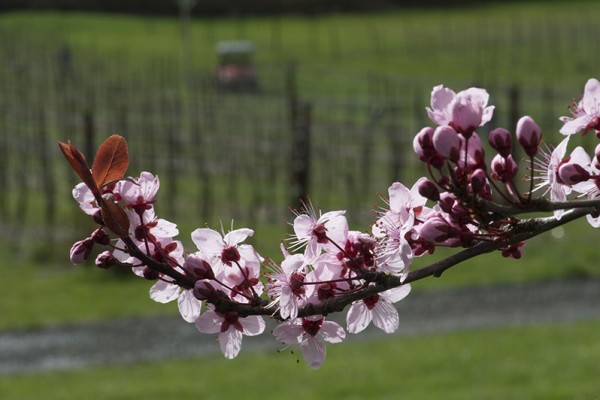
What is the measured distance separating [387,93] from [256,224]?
18708mm

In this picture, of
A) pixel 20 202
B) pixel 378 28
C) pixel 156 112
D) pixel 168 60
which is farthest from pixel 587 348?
pixel 378 28

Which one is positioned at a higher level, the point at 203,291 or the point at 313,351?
the point at 203,291

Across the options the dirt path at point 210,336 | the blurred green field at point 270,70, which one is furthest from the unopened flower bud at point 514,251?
the blurred green field at point 270,70

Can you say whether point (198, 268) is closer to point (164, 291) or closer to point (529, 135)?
point (164, 291)

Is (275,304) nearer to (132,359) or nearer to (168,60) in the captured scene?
(132,359)

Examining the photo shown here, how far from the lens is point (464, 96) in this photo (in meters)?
1.45

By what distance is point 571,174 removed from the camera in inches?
59.3

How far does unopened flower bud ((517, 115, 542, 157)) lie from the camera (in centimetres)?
149

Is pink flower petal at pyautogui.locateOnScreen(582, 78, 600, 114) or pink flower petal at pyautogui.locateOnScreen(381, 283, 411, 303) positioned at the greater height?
pink flower petal at pyautogui.locateOnScreen(582, 78, 600, 114)

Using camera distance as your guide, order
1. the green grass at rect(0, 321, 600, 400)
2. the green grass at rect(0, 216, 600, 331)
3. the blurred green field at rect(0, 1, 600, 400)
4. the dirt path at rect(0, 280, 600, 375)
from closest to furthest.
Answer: the green grass at rect(0, 321, 600, 400), the blurred green field at rect(0, 1, 600, 400), the dirt path at rect(0, 280, 600, 375), the green grass at rect(0, 216, 600, 331)

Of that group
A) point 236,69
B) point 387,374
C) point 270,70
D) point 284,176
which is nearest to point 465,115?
point 387,374

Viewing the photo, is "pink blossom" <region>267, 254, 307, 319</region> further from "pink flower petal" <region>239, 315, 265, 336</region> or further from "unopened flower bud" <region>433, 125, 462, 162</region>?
"unopened flower bud" <region>433, 125, 462, 162</region>

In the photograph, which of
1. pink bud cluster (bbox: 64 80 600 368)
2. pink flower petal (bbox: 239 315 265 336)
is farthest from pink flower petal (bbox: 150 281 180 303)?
pink flower petal (bbox: 239 315 265 336)

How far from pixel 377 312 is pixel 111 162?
439 mm
